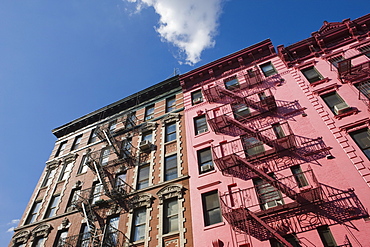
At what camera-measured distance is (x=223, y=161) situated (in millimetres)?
15359

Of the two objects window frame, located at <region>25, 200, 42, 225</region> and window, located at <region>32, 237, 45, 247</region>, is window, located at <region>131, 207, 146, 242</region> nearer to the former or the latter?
window, located at <region>32, 237, 45, 247</region>

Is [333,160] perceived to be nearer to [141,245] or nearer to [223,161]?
[223,161]

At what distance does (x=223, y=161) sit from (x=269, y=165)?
8.55 feet

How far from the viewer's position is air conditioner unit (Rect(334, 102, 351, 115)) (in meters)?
14.8

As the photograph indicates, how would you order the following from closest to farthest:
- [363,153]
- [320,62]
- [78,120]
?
[363,153] → [320,62] → [78,120]

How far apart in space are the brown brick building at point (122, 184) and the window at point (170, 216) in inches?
2.3

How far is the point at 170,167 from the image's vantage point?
18.2 metres

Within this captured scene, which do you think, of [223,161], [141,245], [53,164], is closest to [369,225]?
[223,161]

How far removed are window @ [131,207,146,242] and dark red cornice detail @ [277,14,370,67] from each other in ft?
50.4

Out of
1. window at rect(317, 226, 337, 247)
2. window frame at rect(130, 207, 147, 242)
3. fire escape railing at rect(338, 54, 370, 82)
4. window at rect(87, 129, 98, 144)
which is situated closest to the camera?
window at rect(317, 226, 337, 247)

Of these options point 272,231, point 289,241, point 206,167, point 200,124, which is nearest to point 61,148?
point 200,124

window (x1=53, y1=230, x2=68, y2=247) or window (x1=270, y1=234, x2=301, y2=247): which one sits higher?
window (x1=53, y1=230, x2=68, y2=247)

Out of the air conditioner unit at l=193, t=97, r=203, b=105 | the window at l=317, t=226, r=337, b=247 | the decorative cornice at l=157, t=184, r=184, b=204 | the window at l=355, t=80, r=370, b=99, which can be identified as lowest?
the window at l=317, t=226, r=337, b=247

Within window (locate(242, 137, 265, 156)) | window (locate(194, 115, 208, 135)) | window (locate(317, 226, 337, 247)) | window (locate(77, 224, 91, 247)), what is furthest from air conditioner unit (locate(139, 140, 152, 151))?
window (locate(317, 226, 337, 247))
